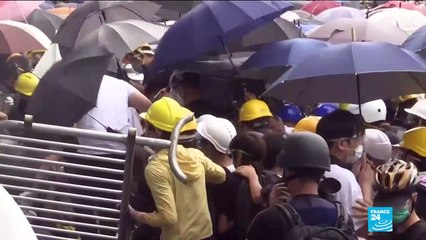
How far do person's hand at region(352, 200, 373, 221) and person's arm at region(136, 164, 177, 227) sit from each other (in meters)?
1.15

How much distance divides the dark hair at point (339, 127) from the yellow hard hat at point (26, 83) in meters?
2.64

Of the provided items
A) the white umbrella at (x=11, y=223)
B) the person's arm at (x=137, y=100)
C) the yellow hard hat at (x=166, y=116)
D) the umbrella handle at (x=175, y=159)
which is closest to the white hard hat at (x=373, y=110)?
the person's arm at (x=137, y=100)

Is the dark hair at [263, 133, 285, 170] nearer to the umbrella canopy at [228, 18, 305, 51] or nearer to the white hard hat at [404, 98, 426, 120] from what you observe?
the white hard hat at [404, 98, 426, 120]

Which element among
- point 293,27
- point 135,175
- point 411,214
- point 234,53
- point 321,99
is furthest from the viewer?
point 293,27

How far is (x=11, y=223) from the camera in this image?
3355 mm

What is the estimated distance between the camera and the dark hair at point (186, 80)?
829 cm

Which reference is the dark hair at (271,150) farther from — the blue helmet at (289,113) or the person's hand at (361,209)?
the blue helmet at (289,113)

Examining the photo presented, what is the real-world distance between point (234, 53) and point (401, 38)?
2.12 metres

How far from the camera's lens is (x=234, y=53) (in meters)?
9.70

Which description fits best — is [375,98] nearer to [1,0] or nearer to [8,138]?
[8,138]

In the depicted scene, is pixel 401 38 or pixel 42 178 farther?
pixel 401 38

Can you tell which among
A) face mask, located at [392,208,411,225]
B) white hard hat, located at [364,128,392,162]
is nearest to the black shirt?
face mask, located at [392,208,411,225]

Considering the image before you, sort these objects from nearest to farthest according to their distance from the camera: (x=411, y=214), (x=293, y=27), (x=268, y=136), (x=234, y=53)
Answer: (x=411, y=214), (x=268, y=136), (x=234, y=53), (x=293, y=27)

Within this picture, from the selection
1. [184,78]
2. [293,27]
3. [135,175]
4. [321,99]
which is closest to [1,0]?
[293,27]
